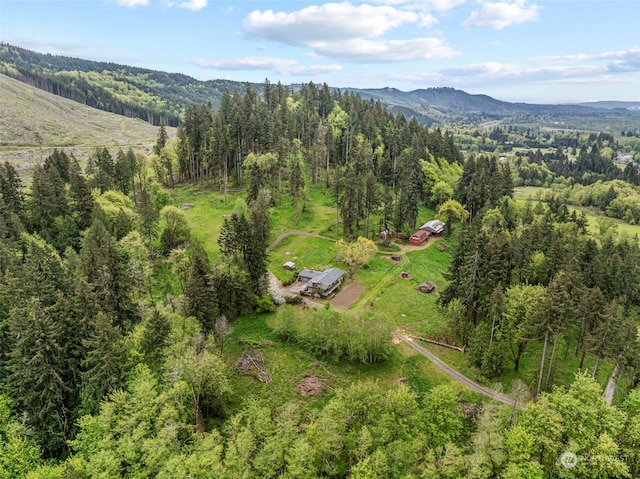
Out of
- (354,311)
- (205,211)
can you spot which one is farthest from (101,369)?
(205,211)

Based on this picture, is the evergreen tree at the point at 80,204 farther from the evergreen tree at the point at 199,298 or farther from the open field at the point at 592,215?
the open field at the point at 592,215

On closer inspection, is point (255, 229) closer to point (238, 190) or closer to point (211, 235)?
point (211, 235)

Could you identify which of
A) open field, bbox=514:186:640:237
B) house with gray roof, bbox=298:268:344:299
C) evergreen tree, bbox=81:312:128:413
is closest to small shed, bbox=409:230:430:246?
house with gray roof, bbox=298:268:344:299

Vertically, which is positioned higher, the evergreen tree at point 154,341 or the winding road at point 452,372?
the evergreen tree at point 154,341

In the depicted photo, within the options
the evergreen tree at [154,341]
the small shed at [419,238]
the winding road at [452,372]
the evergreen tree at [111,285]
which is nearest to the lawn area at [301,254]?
the winding road at [452,372]

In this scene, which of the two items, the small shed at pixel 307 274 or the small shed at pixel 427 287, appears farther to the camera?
the small shed at pixel 307 274

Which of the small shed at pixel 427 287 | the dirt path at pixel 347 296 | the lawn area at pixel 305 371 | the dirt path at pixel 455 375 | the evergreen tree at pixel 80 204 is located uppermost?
the evergreen tree at pixel 80 204
